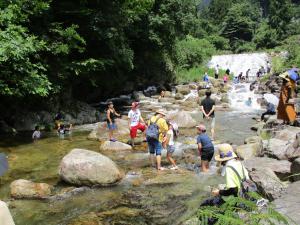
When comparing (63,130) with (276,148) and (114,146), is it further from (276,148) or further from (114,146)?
(276,148)

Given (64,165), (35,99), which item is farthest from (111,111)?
(35,99)

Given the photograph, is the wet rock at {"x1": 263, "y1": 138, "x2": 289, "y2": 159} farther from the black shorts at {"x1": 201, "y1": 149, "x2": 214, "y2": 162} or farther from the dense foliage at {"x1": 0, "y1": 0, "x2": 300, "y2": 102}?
the dense foliage at {"x1": 0, "y1": 0, "x2": 300, "y2": 102}

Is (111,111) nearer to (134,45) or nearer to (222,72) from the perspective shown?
(134,45)

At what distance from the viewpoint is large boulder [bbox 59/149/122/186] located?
10539 mm

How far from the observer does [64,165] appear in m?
10.9

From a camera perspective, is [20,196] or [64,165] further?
[64,165]

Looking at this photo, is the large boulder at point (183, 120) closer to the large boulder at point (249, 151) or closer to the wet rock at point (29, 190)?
the large boulder at point (249, 151)

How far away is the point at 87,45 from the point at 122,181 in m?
13.5

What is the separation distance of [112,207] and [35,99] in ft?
41.7

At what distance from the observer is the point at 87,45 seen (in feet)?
75.3

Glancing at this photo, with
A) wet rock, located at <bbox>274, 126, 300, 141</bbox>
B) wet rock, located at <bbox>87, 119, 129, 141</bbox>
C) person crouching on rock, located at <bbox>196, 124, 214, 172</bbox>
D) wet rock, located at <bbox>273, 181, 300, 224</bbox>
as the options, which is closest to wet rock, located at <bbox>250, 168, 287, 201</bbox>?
wet rock, located at <bbox>273, 181, 300, 224</bbox>

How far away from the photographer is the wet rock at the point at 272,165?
923 centimetres

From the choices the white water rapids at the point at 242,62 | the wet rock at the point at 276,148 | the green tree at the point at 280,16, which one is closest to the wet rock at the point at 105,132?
the wet rock at the point at 276,148

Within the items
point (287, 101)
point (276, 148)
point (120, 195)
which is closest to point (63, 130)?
point (120, 195)
